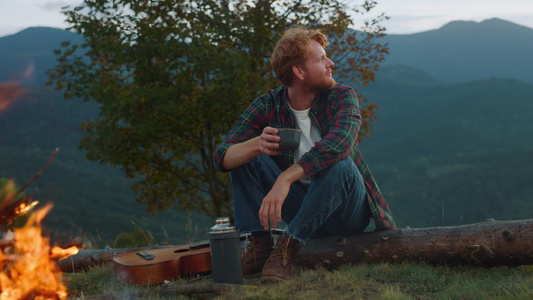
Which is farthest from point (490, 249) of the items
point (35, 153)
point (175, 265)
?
point (35, 153)

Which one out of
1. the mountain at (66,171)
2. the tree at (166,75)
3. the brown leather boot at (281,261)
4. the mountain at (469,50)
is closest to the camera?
the brown leather boot at (281,261)

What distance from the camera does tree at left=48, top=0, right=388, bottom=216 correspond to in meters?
8.02

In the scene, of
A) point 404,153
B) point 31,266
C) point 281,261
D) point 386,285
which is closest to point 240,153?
point 281,261

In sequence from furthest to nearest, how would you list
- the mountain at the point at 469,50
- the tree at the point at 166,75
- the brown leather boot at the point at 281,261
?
the mountain at the point at 469,50, the tree at the point at 166,75, the brown leather boot at the point at 281,261

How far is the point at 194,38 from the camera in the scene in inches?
319

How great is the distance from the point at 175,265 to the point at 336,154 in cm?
148

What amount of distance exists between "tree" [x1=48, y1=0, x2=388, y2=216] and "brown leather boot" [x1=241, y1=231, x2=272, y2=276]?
4560 mm

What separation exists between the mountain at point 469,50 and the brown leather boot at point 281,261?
500 feet

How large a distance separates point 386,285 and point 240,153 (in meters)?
1.25

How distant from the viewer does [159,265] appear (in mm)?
3596

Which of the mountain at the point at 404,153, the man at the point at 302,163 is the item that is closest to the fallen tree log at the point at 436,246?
the man at the point at 302,163

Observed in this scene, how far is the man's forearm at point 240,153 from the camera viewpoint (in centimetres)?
332

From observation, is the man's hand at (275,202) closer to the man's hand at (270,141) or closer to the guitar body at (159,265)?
the man's hand at (270,141)

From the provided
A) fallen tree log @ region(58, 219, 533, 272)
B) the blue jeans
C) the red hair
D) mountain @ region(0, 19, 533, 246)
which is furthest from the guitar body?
mountain @ region(0, 19, 533, 246)
